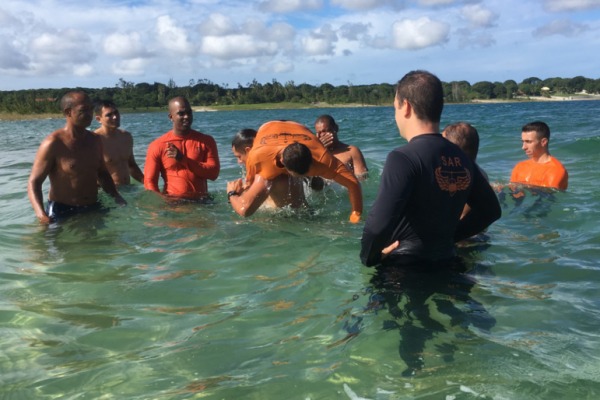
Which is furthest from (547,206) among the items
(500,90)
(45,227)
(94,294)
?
(500,90)

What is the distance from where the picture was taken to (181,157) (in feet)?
24.3

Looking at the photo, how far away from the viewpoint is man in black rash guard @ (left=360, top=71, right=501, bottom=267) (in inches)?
127

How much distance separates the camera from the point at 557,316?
3900mm

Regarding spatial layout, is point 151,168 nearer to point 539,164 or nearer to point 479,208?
point 479,208

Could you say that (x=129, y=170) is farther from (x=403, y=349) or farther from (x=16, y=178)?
(x=403, y=349)

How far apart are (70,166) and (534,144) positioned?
5666 millimetres

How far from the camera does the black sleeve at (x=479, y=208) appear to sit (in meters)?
3.74

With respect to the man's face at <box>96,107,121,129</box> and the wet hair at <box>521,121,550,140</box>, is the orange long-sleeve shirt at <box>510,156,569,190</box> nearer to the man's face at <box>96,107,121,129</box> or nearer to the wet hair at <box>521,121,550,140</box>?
the wet hair at <box>521,121,550,140</box>

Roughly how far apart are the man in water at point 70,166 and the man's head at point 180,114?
117 centimetres

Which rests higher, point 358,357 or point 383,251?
point 383,251

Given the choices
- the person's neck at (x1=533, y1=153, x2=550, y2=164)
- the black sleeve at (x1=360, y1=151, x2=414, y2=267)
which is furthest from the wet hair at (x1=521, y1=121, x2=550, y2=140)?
the black sleeve at (x1=360, y1=151, x2=414, y2=267)

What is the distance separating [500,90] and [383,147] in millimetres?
114822

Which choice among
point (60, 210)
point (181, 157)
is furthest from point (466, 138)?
point (60, 210)

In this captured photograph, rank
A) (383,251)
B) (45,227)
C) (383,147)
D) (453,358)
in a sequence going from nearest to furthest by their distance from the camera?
(453,358)
(383,251)
(45,227)
(383,147)
